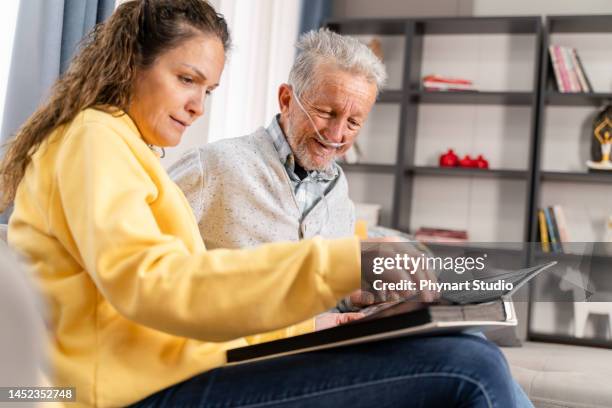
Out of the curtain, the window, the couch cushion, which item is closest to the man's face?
the couch cushion

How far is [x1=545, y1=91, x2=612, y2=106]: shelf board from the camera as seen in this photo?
13.4ft

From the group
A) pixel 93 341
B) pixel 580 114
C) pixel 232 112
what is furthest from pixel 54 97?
pixel 580 114

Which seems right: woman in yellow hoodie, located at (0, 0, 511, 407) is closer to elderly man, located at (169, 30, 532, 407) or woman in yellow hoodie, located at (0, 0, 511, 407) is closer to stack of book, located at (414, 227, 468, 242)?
elderly man, located at (169, 30, 532, 407)

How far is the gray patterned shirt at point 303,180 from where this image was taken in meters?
1.87

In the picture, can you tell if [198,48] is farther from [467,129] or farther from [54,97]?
[467,129]

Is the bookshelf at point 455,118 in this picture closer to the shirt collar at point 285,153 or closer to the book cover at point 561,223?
the book cover at point 561,223

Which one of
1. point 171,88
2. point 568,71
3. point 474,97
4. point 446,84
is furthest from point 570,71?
point 171,88

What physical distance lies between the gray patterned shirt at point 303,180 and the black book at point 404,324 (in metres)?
0.84

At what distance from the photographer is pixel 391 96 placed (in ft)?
14.8

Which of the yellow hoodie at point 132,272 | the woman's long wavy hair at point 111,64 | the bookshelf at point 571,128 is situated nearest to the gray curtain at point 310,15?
the bookshelf at point 571,128

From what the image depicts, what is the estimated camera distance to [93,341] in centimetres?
97

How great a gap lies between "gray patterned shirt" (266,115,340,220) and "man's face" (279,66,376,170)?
0.02m

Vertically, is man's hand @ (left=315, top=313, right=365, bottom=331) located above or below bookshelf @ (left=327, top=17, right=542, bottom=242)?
below

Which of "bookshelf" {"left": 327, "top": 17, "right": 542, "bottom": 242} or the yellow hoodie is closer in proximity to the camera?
the yellow hoodie
